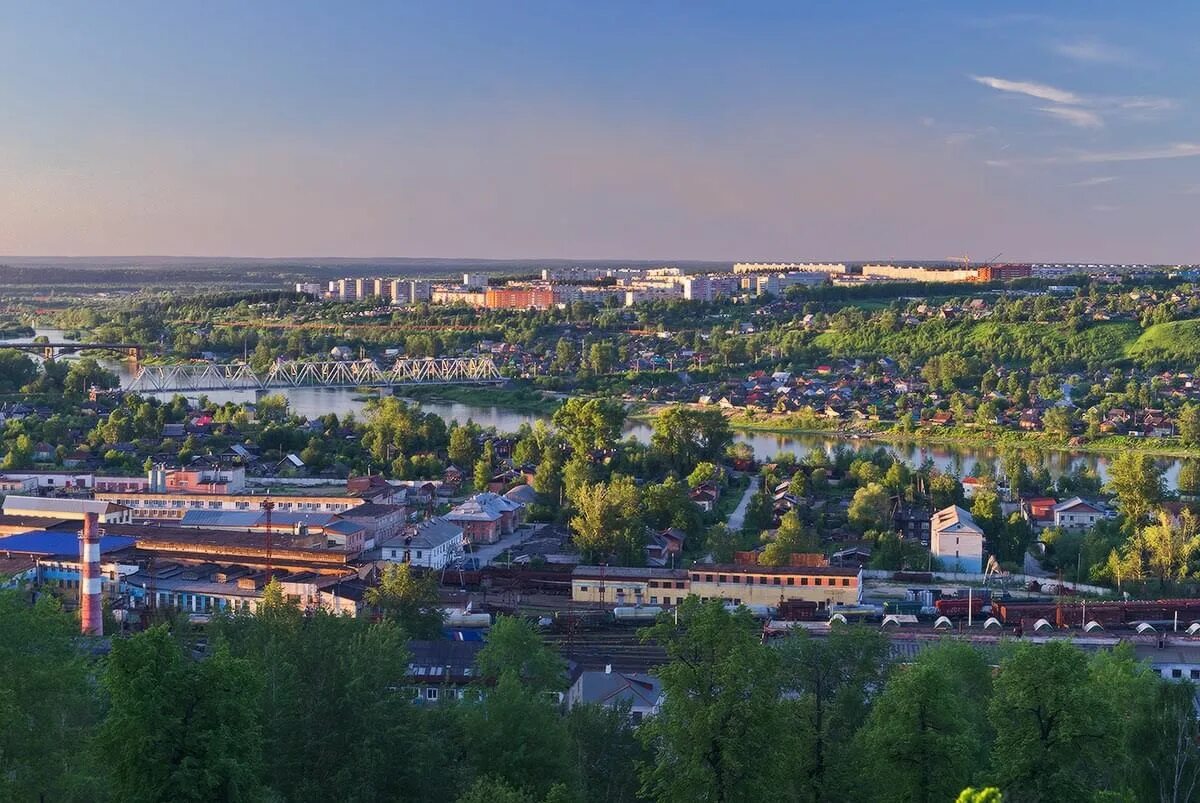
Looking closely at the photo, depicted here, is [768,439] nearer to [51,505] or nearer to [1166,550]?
[1166,550]

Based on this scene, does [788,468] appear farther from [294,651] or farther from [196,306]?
[196,306]

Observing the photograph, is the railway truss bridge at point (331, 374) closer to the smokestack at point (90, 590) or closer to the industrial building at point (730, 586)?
the industrial building at point (730, 586)

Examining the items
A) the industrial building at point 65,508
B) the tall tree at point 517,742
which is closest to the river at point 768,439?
the industrial building at point 65,508

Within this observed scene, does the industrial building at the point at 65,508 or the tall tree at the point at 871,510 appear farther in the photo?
the tall tree at the point at 871,510

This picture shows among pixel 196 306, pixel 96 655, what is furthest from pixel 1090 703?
pixel 196 306

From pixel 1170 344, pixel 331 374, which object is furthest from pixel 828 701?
pixel 1170 344

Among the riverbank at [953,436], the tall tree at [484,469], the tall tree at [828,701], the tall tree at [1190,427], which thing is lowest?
the riverbank at [953,436]

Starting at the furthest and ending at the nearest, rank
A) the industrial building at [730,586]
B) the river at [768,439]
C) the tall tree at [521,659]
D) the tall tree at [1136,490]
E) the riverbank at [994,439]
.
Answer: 1. the riverbank at [994,439]
2. the river at [768,439]
3. the tall tree at [1136,490]
4. the industrial building at [730,586]
5. the tall tree at [521,659]
